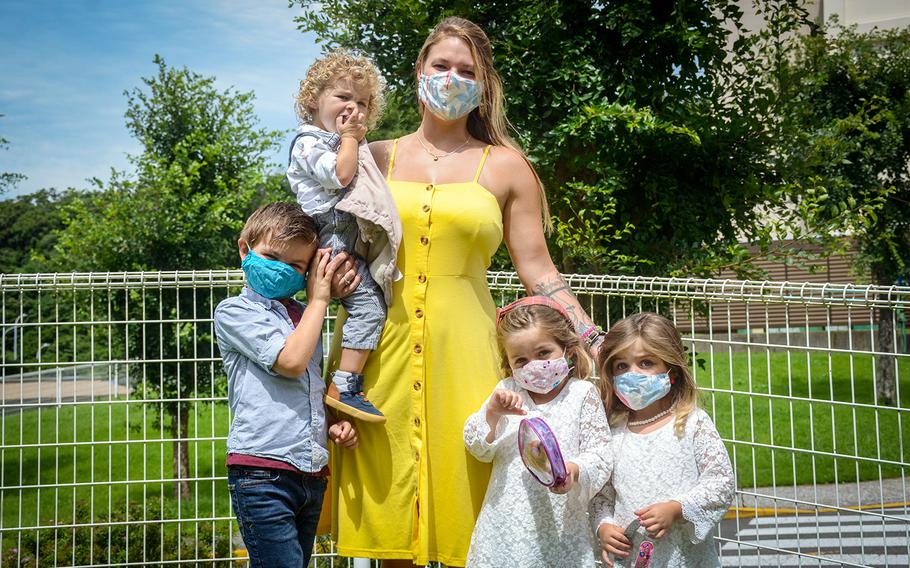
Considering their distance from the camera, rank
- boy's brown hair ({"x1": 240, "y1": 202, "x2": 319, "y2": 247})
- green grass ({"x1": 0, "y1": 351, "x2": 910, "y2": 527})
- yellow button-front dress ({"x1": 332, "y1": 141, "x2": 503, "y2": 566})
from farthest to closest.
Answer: green grass ({"x1": 0, "y1": 351, "x2": 910, "y2": 527})
yellow button-front dress ({"x1": 332, "y1": 141, "x2": 503, "y2": 566})
boy's brown hair ({"x1": 240, "y1": 202, "x2": 319, "y2": 247})

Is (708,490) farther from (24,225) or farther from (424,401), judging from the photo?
(24,225)

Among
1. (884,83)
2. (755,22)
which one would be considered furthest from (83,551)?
(755,22)

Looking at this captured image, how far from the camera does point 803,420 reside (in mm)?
10156

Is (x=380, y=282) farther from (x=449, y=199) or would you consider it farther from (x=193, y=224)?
(x=193, y=224)

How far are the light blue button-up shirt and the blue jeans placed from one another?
0.06m

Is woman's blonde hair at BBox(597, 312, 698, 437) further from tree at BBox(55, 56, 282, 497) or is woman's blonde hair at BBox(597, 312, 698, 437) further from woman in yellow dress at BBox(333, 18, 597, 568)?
tree at BBox(55, 56, 282, 497)

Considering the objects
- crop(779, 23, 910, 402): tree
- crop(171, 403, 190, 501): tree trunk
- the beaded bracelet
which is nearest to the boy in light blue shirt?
the beaded bracelet

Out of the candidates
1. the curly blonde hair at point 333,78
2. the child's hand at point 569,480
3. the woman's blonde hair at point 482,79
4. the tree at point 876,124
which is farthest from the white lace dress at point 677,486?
the tree at point 876,124

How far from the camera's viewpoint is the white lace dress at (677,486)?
2373 mm

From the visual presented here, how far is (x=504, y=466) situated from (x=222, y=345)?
2.94 feet

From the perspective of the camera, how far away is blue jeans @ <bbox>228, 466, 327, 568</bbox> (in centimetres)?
228

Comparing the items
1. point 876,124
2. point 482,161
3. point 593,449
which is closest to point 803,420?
point 876,124

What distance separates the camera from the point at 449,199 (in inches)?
98.4

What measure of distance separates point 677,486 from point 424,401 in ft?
2.58
